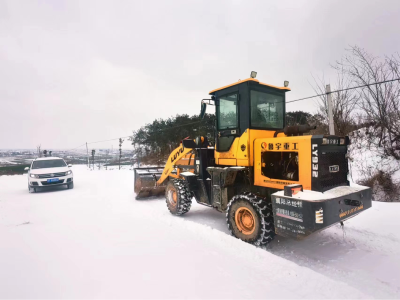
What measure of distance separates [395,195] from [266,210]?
6.78 metres

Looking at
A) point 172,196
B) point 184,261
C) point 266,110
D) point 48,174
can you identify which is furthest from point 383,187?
point 48,174

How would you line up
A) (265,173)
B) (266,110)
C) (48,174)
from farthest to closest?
1. (48,174)
2. (266,110)
3. (265,173)

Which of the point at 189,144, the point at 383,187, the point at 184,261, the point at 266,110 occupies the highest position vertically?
the point at 266,110

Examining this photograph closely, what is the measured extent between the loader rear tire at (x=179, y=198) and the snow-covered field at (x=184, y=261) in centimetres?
35

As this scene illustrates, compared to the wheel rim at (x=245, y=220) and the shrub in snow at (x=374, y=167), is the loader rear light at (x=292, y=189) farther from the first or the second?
the shrub in snow at (x=374, y=167)

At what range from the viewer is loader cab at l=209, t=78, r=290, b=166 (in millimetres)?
4402

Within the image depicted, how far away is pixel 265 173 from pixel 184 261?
6.92 feet

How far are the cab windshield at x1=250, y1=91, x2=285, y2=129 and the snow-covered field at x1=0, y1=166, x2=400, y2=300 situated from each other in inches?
87.9

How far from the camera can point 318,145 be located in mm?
3355

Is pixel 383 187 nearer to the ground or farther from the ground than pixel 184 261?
farther from the ground

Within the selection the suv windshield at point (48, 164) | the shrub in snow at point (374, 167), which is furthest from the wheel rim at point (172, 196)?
the suv windshield at point (48, 164)

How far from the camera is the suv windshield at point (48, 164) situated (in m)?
10.3

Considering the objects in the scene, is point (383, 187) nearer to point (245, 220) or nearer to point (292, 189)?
point (245, 220)

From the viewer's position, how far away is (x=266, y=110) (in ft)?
15.4
